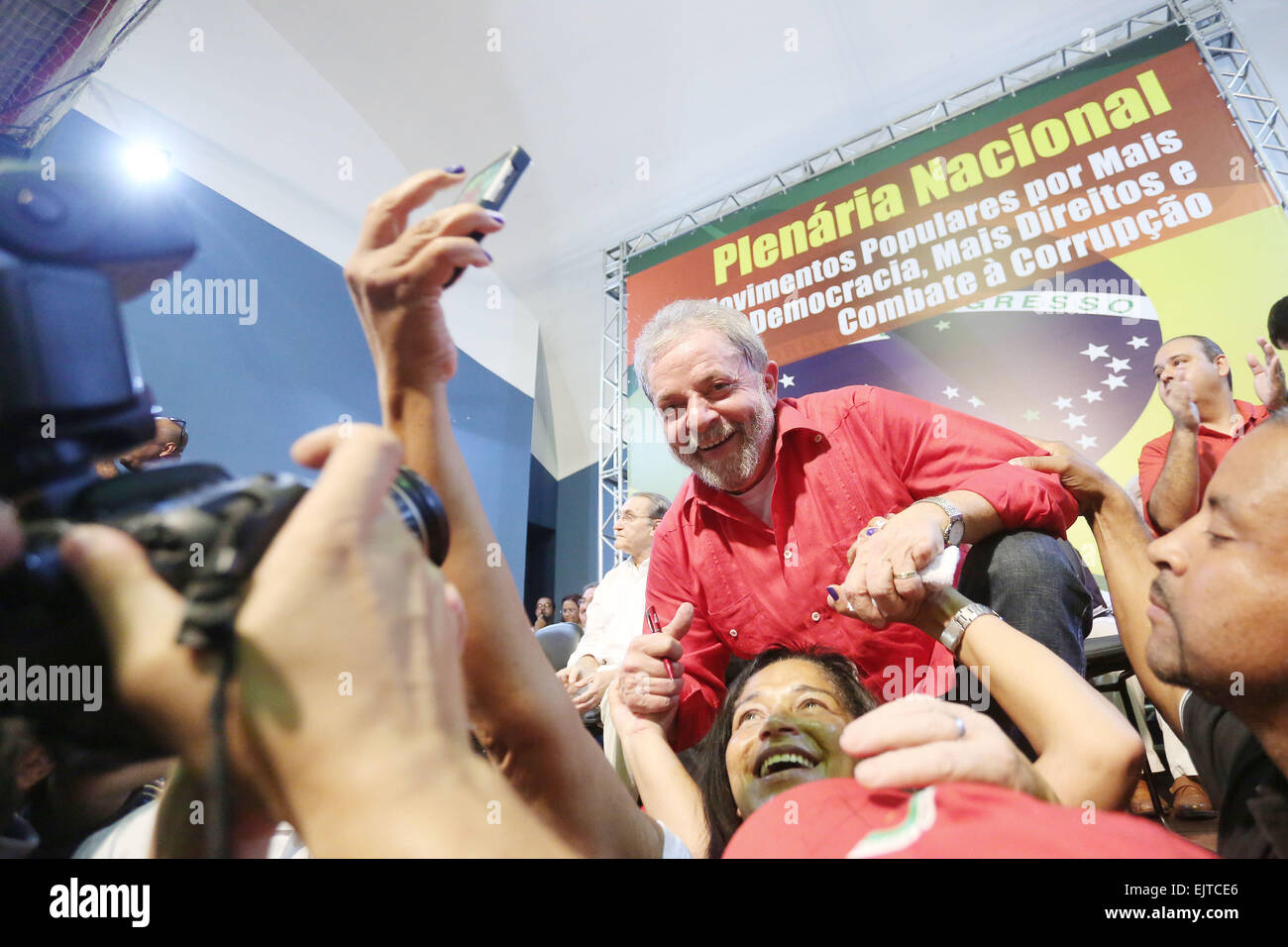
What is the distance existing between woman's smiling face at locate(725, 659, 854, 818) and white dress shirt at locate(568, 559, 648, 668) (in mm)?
1023

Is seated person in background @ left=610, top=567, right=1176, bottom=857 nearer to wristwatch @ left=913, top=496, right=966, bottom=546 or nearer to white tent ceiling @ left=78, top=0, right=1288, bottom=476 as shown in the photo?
wristwatch @ left=913, top=496, right=966, bottom=546

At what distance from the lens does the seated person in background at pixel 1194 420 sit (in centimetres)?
123

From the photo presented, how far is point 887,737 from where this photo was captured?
0.43 meters

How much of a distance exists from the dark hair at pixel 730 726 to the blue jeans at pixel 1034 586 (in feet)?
0.76

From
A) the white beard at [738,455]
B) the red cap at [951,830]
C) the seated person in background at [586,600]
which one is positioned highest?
the seated person in background at [586,600]

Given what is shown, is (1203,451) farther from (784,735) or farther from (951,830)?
(951,830)

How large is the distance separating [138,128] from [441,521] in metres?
2.08

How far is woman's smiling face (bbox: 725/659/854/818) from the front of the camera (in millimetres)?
885

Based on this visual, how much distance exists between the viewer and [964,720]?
0.44m

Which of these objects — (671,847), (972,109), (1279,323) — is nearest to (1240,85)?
(972,109)

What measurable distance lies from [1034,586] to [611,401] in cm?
383

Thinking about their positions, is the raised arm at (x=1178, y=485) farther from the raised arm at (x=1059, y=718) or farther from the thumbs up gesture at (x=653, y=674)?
the thumbs up gesture at (x=653, y=674)

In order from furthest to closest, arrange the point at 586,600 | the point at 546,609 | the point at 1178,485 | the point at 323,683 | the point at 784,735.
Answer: the point at 546,609 → the point at 586,600 → the point at 1178,485 → the point at 784,735 → the point at 323,683

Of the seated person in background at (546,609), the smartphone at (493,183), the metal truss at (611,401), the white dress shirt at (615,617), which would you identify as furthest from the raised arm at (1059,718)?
the seated person in background at (546,609)
